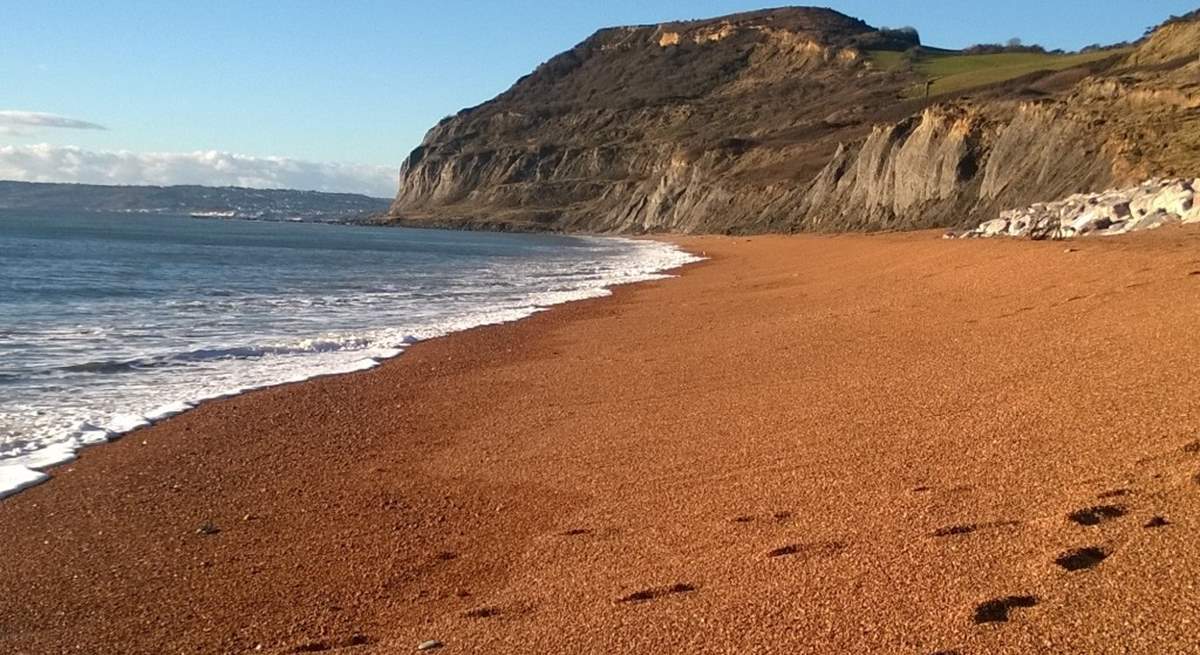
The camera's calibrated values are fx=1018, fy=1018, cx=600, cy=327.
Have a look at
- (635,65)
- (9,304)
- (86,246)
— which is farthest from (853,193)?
(635,65)

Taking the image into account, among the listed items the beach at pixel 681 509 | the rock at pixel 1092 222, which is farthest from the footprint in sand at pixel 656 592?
the rock at pixel 1092 222

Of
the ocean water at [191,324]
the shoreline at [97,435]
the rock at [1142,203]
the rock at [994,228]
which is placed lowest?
the ocean water at [191,324]

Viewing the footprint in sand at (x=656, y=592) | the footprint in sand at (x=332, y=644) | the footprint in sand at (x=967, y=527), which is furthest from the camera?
the footprint in sand at (x=967, y=527)

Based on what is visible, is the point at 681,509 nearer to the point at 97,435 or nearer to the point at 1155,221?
the point at 97,435

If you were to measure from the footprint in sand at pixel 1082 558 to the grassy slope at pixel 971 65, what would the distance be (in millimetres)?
86305

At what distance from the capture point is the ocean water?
10.3 meters

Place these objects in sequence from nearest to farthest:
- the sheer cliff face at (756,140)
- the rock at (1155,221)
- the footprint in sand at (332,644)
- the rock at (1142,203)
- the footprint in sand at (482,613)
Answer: the footprint in sand at (332,644) < the footprint in sand at (482,613) < the rock at (1155,221) < the rock at (1142,203) < the sheer cliff face at (756,140)

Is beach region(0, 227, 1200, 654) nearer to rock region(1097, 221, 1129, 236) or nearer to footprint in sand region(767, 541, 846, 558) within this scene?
footprint in sand region(767, 541, 846, 558)

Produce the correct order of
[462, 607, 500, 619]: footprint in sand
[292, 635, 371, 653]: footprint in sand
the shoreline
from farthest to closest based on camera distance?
the shoreline
[462, 607, 500, 619]: footprint in sand
[292, 635, 371, 653]: footprint in sand

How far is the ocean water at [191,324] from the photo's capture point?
10273 millimetres

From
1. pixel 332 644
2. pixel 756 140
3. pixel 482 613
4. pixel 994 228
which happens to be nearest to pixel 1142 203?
pixel 994 228

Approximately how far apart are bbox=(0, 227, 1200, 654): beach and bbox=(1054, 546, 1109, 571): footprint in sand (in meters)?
0.02

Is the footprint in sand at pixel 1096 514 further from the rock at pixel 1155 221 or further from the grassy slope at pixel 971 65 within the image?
the grassy slope at pixel 971 65

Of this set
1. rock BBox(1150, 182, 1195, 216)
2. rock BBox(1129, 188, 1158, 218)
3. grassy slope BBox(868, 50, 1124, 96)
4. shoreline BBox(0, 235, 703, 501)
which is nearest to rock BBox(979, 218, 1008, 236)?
rock BBox(1129, 188, 1158, 218)
